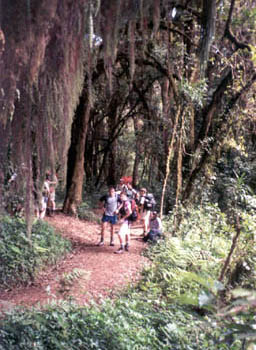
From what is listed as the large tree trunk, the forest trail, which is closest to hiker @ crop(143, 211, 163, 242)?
the forest trail

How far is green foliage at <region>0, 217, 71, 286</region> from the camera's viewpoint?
22.6 feet

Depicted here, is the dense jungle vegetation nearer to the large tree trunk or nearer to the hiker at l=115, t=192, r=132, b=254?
the large tree trunk

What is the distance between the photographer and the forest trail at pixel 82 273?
5.93 m

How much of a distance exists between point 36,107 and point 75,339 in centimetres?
258

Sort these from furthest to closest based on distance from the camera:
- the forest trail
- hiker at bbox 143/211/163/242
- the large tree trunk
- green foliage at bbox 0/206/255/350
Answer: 1. the large tree trunk
2. hiker at bbox 143/211/163/242
3. the forest trail
4. green foliage at bbox 0/206/255/350

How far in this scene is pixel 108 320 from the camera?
4324 millimetres

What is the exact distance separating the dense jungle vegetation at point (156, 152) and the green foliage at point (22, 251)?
27 mm

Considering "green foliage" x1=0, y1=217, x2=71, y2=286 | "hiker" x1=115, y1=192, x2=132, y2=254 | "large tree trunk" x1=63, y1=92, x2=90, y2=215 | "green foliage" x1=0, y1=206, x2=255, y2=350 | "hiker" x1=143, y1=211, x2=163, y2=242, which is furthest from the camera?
"large tree trunk" x1=63, y1=92, x2=90, y2=215

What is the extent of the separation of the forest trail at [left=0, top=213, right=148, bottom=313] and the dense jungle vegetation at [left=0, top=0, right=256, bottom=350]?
1.08 feet

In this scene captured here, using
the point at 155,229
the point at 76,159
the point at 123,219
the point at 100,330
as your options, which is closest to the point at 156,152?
the point at 76,159

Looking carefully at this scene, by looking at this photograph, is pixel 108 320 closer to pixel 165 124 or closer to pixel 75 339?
pixel 75 339

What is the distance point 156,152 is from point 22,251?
30.0 feet

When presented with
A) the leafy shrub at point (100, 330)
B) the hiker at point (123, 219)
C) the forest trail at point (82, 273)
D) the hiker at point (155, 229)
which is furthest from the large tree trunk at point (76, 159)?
the leafy shrub at point (100, 330)

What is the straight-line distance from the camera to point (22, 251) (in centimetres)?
734
